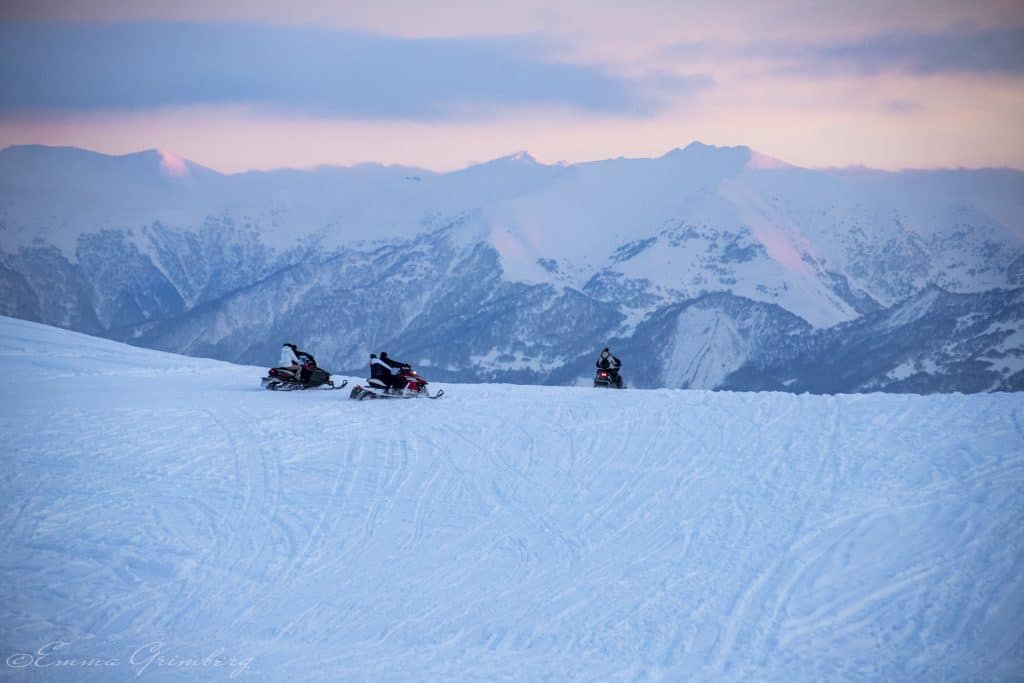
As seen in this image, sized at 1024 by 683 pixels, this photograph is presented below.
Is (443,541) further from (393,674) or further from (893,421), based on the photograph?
(893,421)

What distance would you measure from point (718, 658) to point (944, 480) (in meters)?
6.32

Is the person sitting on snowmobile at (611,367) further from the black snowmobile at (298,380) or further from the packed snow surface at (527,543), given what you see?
the black snowmobile at (298,380)

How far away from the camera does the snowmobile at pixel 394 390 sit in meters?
27.4

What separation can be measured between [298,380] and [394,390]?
405cm

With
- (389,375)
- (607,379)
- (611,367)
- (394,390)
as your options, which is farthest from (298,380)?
(611,367)

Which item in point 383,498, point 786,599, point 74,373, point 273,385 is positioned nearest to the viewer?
point 786,599

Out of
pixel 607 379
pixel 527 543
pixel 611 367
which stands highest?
pixel 611 367

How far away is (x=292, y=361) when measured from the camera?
3092 centimetres

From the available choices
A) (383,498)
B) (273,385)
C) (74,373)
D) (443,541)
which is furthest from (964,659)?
(74,373)

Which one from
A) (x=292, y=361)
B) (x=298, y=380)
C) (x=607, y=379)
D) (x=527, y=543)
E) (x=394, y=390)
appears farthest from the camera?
(x=292, y=361)

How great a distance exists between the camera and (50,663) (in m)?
13.5

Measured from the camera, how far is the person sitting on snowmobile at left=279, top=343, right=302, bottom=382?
30219 millimetres

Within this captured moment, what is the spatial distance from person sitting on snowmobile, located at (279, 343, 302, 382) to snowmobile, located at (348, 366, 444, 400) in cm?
319

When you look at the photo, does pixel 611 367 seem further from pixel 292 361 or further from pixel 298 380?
pixel 292 361
